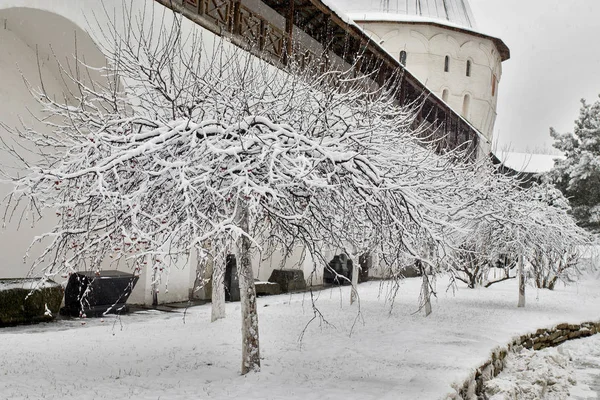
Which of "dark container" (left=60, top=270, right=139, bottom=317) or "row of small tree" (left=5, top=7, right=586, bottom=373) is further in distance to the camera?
"dark container" (left=60, top=270, right=139, bottom=317)

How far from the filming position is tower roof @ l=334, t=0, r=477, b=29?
1261 inches

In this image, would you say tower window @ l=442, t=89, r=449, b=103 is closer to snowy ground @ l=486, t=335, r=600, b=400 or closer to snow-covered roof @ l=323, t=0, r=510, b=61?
snow-covered roof @ l=323, t=0, r=510, b=61

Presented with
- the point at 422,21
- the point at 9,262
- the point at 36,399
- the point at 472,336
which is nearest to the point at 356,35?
the point at 472,336

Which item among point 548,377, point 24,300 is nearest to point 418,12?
point 548,377

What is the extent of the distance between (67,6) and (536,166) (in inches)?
1854

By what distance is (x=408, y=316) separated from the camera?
1170 centimetres

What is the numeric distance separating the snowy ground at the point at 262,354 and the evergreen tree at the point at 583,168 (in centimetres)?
1743

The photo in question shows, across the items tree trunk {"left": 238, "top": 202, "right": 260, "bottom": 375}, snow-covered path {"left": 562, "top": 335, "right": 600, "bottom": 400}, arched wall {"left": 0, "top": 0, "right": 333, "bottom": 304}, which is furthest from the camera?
snow-covered path {"left": 562, "top": 335, "right": 600, "bottom": 400}

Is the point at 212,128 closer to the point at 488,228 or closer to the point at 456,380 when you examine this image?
the point at 456,380

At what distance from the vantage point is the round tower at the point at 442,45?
3044cm

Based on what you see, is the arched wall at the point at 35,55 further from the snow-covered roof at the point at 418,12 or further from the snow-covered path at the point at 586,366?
the snow-covered roof at the point at 418,12

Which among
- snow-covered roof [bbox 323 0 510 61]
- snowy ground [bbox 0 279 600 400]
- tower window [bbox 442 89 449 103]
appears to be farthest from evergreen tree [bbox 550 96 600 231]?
snowy ground [bbox 0 279 600 400]

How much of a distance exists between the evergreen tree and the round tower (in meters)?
4.93

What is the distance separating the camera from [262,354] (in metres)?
7.56
